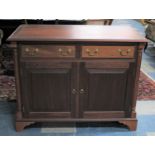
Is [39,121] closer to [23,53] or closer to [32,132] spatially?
[32,132]

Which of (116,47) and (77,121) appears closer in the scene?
(116,47)

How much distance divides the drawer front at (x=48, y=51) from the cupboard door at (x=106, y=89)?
0.14m

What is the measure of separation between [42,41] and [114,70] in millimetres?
523

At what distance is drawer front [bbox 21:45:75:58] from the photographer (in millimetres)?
1542

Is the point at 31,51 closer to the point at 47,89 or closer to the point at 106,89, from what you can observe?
the point at 47,89

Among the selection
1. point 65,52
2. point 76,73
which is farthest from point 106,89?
point 65,52

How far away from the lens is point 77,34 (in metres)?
1.64

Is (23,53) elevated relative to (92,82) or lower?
elevated

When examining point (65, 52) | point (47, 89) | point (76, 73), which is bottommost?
point (47, 89)

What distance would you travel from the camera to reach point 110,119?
5.83 feet

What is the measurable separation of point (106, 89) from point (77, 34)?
44 centimetres

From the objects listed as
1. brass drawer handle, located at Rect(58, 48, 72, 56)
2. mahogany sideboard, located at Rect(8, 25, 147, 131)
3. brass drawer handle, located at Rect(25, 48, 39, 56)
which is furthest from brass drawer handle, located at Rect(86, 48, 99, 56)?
brass drawer handle, located at Rect(25, 48, 39, 56)
